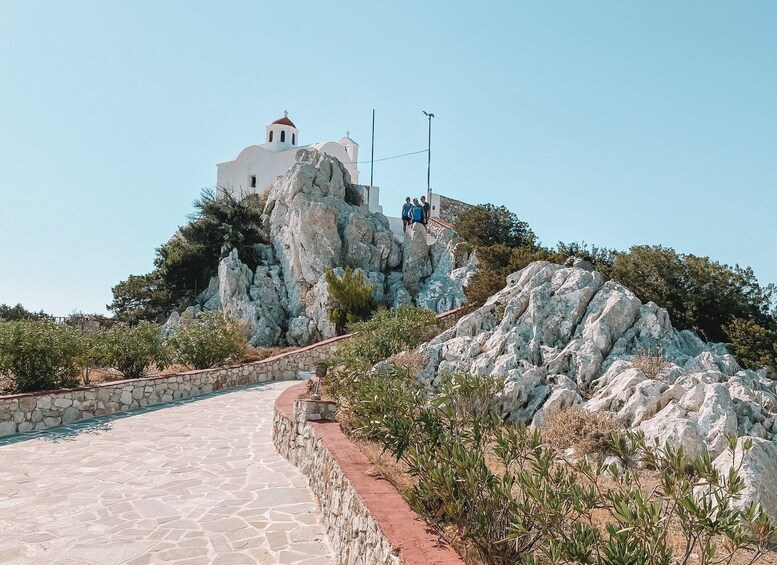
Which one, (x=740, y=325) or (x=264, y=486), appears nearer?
(x=264, y=486)

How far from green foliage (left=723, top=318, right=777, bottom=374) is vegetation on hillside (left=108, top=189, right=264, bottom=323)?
21061 mm

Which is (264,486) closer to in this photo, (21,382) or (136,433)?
(136,433)

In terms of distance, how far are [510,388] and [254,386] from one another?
925cm

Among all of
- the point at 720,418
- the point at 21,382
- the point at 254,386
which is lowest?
the point at 254,386

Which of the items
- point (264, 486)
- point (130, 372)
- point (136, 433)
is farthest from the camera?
point (130, 372)

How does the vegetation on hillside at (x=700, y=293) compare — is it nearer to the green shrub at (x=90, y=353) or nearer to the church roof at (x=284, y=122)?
the green shrub at (x=90, y=353)

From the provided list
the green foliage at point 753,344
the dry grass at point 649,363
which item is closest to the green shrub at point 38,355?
the dry grass at point 649,363

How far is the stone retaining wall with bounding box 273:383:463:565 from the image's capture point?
11.5 feet

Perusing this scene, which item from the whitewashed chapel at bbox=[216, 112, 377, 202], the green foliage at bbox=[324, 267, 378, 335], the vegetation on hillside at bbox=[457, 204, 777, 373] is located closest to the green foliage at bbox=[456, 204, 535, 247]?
the green foliage at bbox=[324, 267, 378, 335]

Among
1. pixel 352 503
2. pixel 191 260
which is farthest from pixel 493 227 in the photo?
pixel 352 503

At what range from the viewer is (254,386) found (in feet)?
51.0

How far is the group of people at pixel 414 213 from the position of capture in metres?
28.2

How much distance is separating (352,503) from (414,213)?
24.3 m

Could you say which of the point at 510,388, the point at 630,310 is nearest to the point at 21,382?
the point at 510,388
